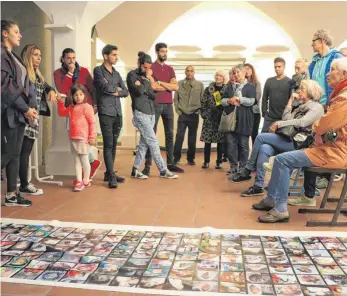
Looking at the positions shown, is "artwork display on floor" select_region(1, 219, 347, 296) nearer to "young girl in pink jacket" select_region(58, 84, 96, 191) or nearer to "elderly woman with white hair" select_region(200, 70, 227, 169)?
"young girl in pink jacket" select_region(58, 84, 96, 191)

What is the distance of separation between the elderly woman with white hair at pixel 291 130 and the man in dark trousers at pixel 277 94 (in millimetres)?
1346

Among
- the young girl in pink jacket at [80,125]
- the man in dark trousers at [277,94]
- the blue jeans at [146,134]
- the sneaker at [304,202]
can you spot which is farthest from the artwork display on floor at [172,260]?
the man in dark trousers at [277,94]

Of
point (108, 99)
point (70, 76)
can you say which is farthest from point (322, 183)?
point (70, 76)

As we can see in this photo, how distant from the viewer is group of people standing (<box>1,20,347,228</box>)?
3564 millimetres

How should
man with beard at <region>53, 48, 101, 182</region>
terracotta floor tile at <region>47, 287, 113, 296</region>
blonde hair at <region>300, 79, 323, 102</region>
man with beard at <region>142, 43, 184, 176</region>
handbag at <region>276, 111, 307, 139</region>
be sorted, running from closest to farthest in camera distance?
terracotta floor tile at <region>47, 287, 113, 296</region> < blonde hair at <region>300, 79, 323, 102</region> < handbag at <region>276, 111, 307, 139</region> < man with beard at <region>53, 48, 101, 182</region> < man with beard at <region>142, 43, 184, 176</region>

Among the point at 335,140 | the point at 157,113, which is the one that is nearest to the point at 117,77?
the point at 157,113

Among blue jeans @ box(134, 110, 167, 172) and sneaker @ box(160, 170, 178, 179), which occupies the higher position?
blue jeans @ box(134, 110, 167, 172)

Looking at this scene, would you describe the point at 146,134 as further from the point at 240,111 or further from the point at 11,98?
the point at 11,98

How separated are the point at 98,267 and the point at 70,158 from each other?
3.13m

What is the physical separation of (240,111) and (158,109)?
1027 millimetres

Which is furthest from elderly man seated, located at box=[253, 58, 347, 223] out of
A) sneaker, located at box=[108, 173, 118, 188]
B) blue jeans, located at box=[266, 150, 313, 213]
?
sneaker, located at box=[108, 173, 118, 188]

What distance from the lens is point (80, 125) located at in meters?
4.52

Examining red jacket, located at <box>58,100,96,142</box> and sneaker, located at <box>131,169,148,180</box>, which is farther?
sneaker, located at <box>131,169,148,180</box>

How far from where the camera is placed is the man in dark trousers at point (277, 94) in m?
5.64
